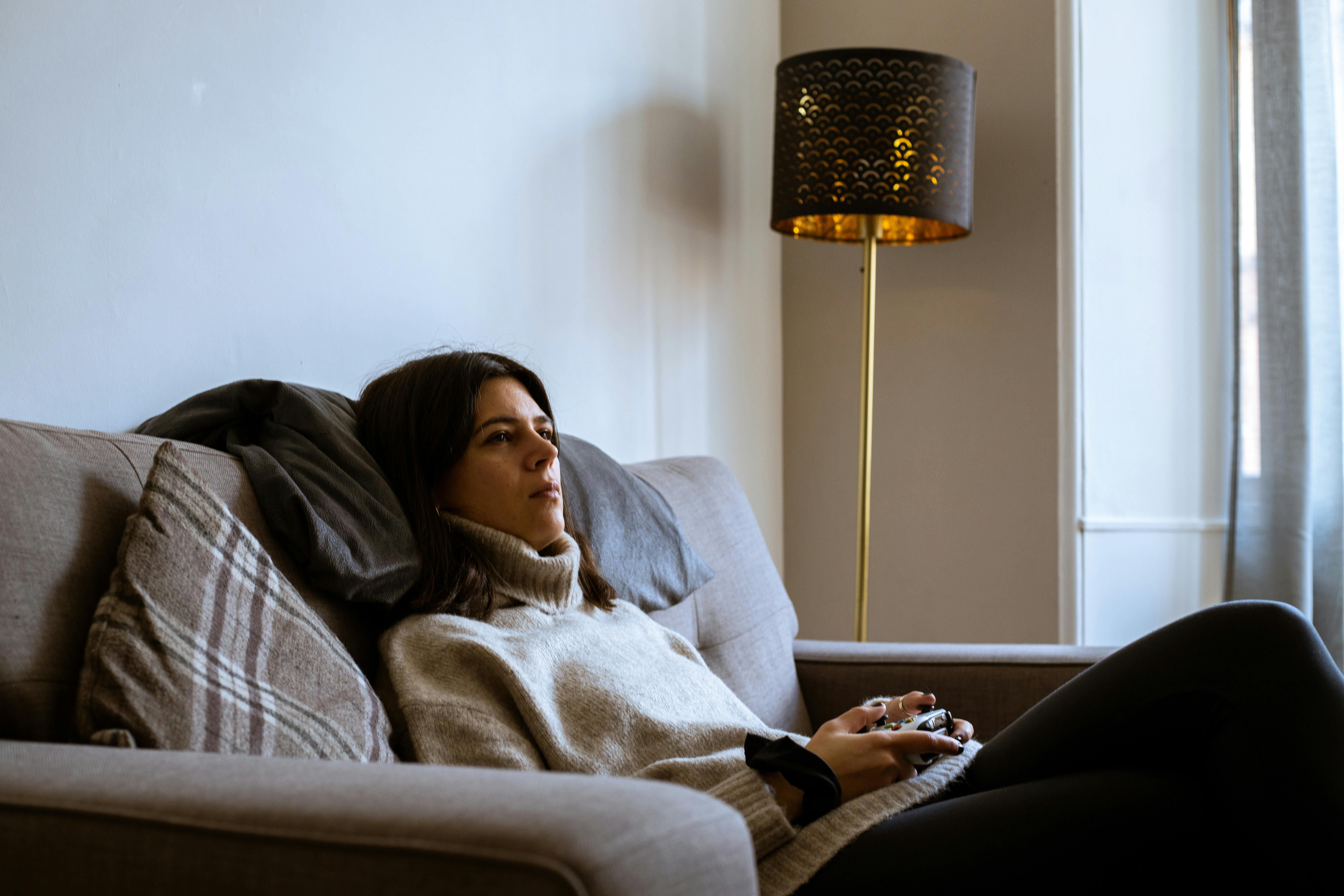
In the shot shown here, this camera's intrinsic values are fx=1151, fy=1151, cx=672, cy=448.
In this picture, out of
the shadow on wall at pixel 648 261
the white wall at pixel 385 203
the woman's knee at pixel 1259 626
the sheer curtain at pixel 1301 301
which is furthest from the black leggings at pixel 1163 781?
the sheer curtain at pixel 1301 301

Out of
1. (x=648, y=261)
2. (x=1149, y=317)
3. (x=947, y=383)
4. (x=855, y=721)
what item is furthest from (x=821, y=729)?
(x=1149, y=317)

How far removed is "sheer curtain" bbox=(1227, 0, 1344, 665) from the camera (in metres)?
2.37

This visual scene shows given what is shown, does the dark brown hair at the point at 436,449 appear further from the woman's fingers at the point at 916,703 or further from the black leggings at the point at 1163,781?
the black leggings at the point at 1163,781

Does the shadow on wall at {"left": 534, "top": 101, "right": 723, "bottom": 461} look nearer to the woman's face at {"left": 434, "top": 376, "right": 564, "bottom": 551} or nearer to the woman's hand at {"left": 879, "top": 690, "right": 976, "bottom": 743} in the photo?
the woman's face at {"left": 434, "top": 376, "right": 564, "bottom": 551}

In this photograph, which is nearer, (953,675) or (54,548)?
(54,548)

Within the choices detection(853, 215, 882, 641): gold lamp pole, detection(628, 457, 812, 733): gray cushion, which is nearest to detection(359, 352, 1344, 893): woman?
detection(628, 457, 812, 733): gray cushion

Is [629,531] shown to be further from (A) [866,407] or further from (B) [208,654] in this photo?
(A) [866,407]

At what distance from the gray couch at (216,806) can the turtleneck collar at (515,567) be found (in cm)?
26

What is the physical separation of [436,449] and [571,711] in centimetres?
34

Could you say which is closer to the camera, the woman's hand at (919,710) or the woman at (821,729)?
the woman at (821,729)

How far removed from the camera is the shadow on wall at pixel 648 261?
2.13 metres

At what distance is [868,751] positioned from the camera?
3.65ft

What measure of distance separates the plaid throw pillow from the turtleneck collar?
0.92 ft

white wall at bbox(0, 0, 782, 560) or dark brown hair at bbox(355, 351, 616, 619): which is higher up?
white wall at bbox(0, 0, 782, 560)
